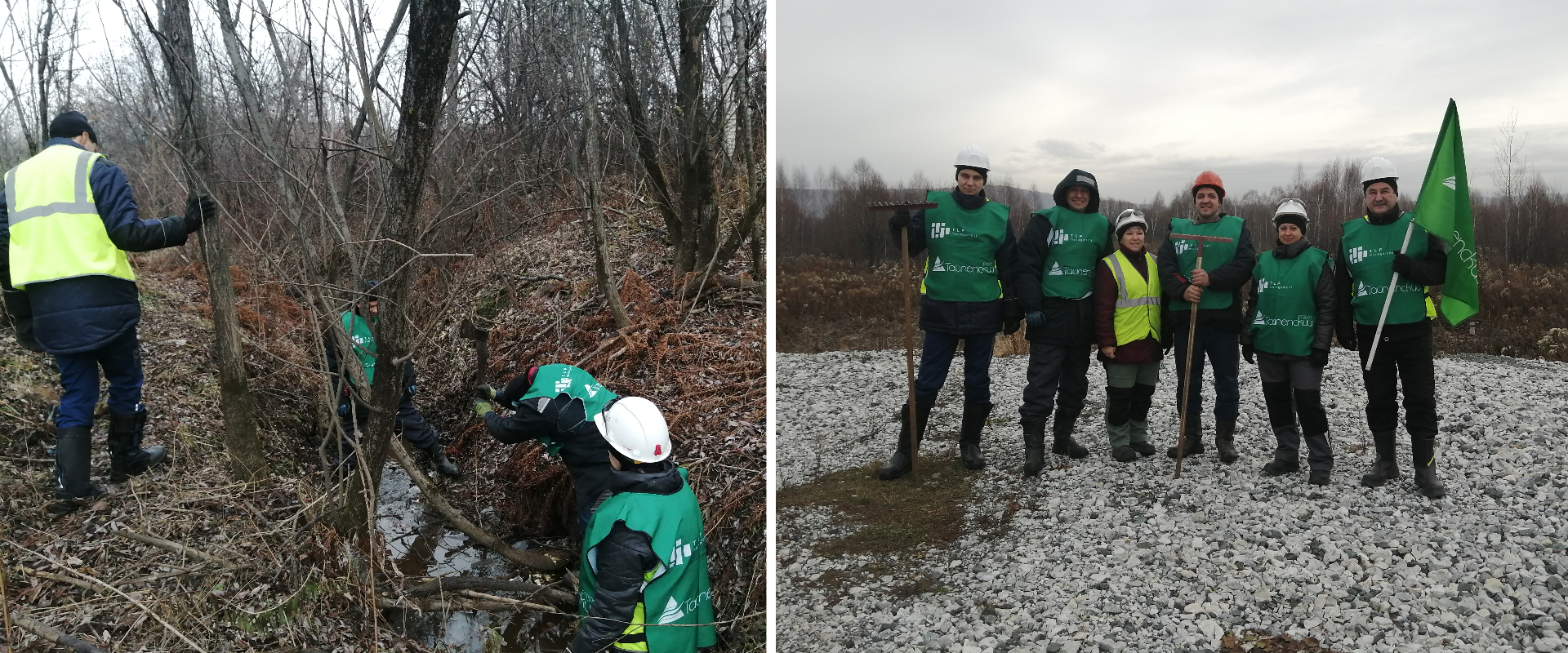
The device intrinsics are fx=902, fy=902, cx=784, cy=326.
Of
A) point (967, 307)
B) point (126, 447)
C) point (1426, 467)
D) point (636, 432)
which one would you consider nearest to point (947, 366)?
point (967, 307)

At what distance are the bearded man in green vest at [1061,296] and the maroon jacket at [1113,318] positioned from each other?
0.11 ft

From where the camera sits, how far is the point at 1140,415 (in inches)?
165

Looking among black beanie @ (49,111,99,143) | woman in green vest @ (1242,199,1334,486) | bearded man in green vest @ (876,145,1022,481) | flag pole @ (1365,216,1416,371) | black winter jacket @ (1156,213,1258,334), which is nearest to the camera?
flag pole @ (1365,216,1416,371)

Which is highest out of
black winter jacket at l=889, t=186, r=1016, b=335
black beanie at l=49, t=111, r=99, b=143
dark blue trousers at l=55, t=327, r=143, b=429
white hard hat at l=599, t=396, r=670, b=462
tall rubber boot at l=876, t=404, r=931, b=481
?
black beanie at l=49, t=111, r=99, b=143

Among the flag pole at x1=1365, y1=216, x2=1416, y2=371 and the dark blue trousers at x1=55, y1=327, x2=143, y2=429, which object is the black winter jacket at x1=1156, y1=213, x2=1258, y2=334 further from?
the dark blue trousers at x1=55, y1=327, x2=143, y2=429

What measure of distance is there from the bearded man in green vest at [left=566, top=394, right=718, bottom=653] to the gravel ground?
0.40 metres

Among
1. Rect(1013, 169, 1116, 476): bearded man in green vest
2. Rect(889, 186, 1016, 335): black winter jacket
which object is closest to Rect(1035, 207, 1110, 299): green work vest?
Rect(1013, 169, 1116, 476): bearded man in green vest

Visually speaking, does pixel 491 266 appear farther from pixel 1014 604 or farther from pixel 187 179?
pixel 1014 604

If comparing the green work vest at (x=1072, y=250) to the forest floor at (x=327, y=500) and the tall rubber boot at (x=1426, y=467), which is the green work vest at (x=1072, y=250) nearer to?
the tall rubber boot at (x=1426, y=467)

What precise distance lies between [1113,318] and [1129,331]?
0.09m

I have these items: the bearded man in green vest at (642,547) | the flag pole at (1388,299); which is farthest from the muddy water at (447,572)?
the flag pole at (1388,299)

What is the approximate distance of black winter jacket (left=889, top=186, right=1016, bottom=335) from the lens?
3967 millimetres

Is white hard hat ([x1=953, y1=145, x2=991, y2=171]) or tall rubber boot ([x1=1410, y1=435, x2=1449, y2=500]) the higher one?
white hard hat ([x1=953, y1=145, x2=991, y2=171])

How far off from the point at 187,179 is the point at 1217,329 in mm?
4311
